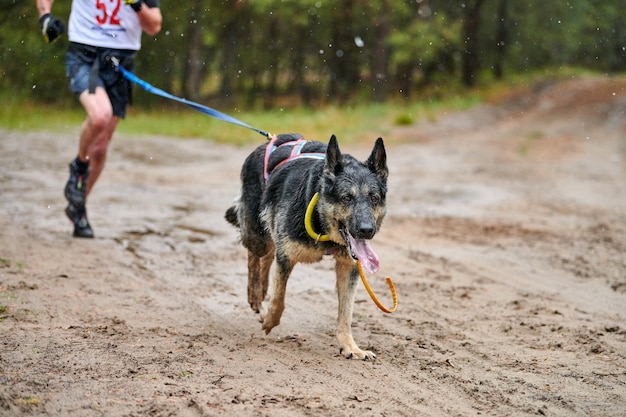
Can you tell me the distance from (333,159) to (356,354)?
49.5 inches

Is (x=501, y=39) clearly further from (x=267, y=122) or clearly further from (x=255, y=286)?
(x=255, y=286)

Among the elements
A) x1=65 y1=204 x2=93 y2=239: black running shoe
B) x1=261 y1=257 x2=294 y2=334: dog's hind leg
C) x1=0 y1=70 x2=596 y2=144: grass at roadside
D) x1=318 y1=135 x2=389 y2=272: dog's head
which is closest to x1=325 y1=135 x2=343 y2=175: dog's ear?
x1=318 y1=135 x2=389 y2=272: dog's head

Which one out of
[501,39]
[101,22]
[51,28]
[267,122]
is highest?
[501,39]

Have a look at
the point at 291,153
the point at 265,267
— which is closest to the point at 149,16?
the point at 291,153

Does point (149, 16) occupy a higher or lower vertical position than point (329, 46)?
lower

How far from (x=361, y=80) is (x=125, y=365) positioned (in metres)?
37.6

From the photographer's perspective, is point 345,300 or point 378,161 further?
point 345,300

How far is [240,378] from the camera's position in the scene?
14.1ft

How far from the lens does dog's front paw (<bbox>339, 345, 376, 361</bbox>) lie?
488 cm

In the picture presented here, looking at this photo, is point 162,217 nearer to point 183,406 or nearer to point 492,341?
point 492,341

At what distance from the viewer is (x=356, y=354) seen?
4.89 metres

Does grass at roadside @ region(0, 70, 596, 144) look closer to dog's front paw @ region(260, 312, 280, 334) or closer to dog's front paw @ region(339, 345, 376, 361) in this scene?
dog's front paw @ region(260, 312, 280, 334)

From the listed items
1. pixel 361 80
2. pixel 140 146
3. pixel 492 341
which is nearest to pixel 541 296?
pixel 492 341

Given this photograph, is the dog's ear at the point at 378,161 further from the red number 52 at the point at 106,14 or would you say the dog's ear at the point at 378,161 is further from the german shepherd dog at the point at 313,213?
the red number 52 at the point at 106,14
